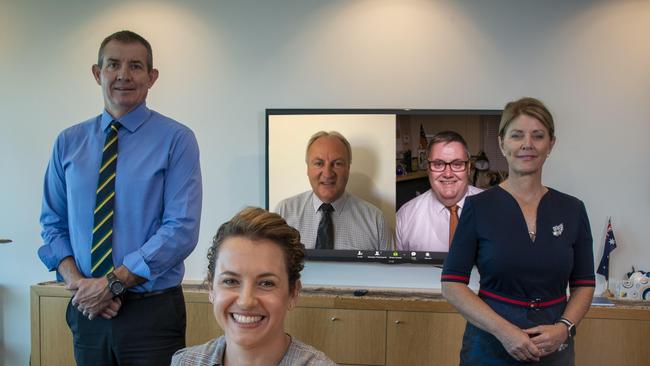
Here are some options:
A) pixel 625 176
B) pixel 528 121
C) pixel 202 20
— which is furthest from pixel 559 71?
pixel 202 20

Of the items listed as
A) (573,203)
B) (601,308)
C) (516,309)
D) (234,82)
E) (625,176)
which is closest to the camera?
(516,309)

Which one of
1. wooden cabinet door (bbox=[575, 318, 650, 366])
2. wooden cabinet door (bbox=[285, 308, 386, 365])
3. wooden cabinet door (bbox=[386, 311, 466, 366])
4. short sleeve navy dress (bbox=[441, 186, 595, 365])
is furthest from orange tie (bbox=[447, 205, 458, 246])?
short sleeve navy dress (bbox=[441, 186, 595, 365])

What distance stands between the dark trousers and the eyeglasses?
5.79ft

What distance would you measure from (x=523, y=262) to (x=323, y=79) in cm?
180

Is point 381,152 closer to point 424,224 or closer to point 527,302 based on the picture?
point 424,224

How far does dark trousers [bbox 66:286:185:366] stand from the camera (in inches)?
67.9

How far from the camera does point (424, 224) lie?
123 inches

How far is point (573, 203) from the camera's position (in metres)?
1.92

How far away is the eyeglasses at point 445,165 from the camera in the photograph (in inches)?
122

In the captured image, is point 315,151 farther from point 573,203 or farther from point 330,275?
point 573,203

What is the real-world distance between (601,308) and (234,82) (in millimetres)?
2290

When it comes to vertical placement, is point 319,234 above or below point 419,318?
above

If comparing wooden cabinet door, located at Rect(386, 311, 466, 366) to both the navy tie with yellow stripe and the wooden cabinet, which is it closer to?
the wooden cabinet

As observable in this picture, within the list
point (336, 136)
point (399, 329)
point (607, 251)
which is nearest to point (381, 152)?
point (336, 136)
